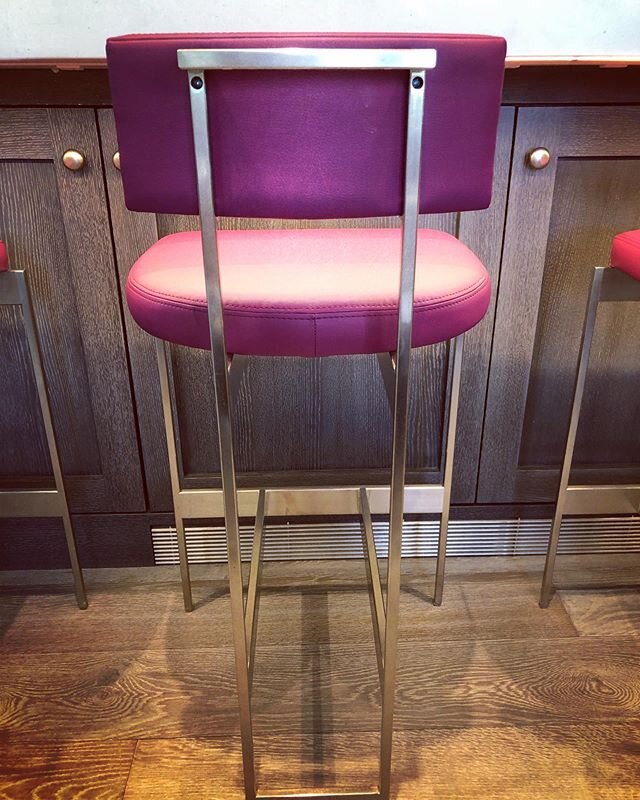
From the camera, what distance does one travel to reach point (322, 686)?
1.20 meters

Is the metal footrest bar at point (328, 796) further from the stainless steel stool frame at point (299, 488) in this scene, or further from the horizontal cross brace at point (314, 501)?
the horizontal cross brace at point (314, 501)

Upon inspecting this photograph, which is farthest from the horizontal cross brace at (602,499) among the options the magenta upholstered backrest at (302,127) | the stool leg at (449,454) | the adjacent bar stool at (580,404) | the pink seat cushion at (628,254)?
the magenta upholstered backrest at (302,127)

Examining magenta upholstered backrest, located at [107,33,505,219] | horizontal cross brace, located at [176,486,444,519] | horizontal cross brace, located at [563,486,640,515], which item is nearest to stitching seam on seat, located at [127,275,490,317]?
magenta upholstered backrest, located at [107,33,505,219]

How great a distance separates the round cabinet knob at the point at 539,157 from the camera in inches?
45.3

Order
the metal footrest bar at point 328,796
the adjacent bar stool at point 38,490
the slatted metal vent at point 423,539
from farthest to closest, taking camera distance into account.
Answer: the slatted metal vent at point 423,539, the adjacent bar stool at point 38,490, the metal footrest bar at point 328,796

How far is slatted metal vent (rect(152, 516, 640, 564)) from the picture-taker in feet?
4.90

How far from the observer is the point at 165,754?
1.09 meters

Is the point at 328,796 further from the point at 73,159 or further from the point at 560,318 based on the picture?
the point at 73,159

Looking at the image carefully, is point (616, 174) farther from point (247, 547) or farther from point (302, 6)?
point (247, 547)

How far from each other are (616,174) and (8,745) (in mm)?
1405

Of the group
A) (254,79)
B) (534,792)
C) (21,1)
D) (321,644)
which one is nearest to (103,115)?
(21,1)

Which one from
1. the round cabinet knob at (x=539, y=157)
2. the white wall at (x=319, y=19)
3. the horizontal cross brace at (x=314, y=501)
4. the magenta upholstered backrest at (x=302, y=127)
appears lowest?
the horizontal cross brace at (x=314, y=501)

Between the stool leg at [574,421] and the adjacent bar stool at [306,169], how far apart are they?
14.5 inches

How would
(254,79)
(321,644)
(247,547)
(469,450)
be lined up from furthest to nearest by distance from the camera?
1. (247,547)
2. (469,450)
3. (321,644)
4. (254,79)
